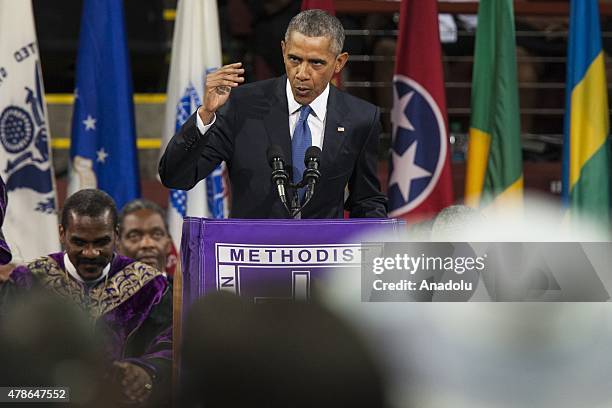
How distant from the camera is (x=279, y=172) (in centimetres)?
286

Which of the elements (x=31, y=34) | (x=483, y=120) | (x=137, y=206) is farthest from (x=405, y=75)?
(x=31, y=34)

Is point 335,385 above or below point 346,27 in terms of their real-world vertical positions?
below

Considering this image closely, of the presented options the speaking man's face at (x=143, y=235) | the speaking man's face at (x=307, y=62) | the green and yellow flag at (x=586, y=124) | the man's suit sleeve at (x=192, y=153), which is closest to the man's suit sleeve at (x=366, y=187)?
the speaking man's face at (x=307, y=62)

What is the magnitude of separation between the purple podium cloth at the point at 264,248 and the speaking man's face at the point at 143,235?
306cm

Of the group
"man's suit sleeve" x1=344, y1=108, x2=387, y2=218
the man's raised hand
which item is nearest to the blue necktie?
"man's suit sleeve" x1=344, y1=108, x2=387, y2=218

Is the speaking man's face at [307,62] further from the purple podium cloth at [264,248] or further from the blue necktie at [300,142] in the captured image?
the purple podium cloth at [264,248]

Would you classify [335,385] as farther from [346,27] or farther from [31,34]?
[346,27]

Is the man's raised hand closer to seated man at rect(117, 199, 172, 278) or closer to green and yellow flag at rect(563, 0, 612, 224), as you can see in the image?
seated man at rect(117, 199, 172, 278)

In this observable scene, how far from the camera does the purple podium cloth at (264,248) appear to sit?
2.48 m

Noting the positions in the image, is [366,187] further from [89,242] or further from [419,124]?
[419,124]

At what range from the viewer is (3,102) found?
5715mm

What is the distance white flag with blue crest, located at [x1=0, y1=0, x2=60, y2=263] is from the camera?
5711 mm

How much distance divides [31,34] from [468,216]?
256 cm

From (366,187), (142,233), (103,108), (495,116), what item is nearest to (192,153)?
(366,187)
